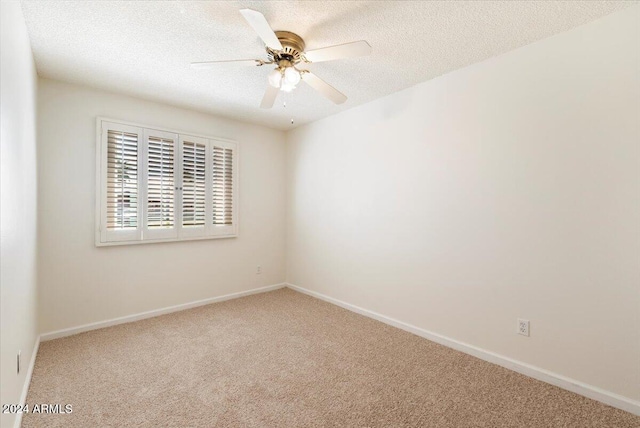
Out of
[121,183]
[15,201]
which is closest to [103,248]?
[121,183]

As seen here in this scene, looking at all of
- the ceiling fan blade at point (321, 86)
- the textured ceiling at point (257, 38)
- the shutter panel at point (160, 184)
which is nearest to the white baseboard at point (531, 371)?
the ceiling fan blade at point (321, 86)

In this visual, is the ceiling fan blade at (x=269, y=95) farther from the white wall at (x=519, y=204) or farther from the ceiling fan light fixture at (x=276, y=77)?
the white wall at (x=519, y=204)

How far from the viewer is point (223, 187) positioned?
3984 mm

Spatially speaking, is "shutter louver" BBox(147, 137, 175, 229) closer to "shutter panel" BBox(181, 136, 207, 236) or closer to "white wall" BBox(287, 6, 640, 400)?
"shutter panel" BBox(181, 136, 207, 236)

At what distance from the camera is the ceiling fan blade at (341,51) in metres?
1.72

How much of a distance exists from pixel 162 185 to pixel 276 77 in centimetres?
210

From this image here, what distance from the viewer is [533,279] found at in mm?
2223

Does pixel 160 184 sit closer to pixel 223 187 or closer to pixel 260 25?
A: pixel 223 187

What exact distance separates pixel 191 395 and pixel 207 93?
2783 millimetres

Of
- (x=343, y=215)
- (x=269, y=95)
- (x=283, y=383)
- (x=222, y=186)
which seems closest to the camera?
(x=283, y=383)

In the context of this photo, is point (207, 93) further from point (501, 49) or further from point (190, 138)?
point (501, 49)

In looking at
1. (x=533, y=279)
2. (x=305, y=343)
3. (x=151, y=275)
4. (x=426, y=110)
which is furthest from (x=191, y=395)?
(x=426, y=110)

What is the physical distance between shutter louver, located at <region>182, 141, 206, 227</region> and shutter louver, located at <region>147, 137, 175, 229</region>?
139mm

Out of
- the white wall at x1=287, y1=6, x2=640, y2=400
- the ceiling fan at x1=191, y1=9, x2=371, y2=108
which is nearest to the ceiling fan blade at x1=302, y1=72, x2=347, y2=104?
the ceiling fan at x1=191, y1=9, x2=371, y2=108
